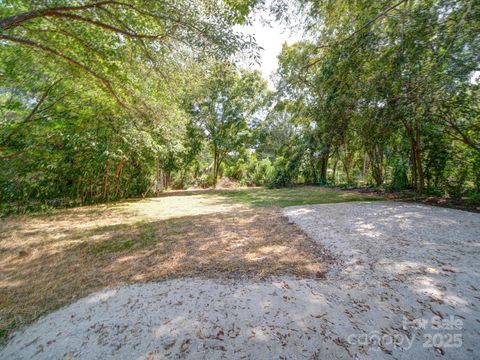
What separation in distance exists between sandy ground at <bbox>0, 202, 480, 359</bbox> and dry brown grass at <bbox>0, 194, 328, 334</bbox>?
11.2 inches

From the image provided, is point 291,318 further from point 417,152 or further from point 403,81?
point 417,152

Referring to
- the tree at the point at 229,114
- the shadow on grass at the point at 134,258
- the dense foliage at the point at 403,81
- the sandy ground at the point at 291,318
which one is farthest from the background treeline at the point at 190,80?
the tree at the point at 229,114

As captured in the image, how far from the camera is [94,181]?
284 inches

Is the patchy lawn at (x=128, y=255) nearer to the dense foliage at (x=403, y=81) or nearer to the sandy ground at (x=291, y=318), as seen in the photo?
the sandy ground at (x=291, y=318)

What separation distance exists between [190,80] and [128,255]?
161 inches

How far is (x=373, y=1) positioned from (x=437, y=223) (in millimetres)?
4957

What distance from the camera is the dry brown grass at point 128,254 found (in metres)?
2.24

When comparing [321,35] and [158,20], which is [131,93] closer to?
[158,20]

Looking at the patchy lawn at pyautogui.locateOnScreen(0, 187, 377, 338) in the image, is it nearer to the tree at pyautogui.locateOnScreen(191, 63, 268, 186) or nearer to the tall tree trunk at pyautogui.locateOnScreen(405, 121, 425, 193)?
the tall tree trunk at pyautogui.locateOnScreen(405, 121, 425, 193)

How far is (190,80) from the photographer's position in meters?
4.97

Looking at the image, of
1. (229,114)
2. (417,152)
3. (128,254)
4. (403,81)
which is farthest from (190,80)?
(229,114)

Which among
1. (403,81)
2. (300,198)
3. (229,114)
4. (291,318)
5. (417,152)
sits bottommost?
(291,318)

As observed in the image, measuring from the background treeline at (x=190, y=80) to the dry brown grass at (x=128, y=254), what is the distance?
2.54 m

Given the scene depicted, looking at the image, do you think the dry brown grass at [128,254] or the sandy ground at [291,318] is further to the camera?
the dry brown grass at [128,254]
